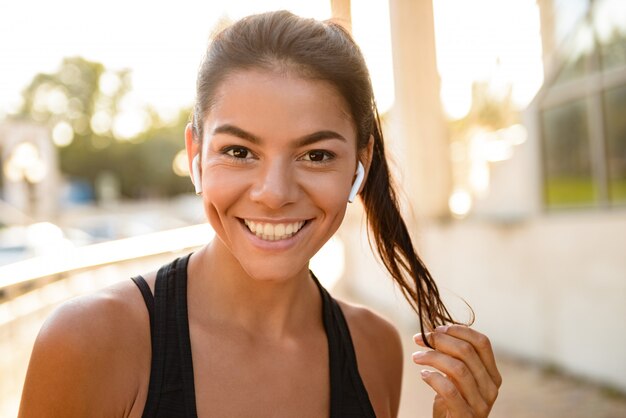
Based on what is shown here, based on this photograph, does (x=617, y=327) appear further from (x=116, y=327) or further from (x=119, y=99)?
(x=119, y=99)

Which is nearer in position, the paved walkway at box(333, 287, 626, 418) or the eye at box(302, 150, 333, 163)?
the eye at box(302, 150, 333, 163)

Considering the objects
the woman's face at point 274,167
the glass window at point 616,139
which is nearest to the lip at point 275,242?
the woman's face at point 274,167

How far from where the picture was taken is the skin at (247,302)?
1.58 m

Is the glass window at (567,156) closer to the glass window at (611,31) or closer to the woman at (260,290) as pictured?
the glass window at (611,31)

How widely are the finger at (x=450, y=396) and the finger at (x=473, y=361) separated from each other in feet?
0.20

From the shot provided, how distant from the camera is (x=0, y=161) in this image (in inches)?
1572

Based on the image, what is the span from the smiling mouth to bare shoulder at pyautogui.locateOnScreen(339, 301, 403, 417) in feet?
1.57

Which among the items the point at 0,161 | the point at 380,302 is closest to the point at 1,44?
the point at 0,161

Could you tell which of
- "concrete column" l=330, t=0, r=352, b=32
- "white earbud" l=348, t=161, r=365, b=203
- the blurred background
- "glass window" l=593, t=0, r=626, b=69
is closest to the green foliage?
the blurred background

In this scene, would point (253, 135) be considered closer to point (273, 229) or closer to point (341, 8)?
point (273, 229)

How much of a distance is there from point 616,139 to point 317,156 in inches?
215

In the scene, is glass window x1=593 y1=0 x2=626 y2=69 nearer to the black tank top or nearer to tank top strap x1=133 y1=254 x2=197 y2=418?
the black tank top

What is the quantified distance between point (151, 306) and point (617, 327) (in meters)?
5.19

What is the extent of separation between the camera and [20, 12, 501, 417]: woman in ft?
5.28
